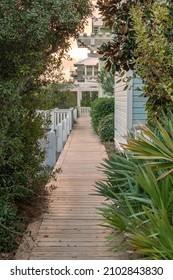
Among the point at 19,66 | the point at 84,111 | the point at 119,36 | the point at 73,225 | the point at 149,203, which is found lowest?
the point at 73,225

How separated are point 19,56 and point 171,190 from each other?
2258 mm

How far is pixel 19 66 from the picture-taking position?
477cm

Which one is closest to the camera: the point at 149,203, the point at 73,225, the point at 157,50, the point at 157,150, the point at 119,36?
the point at 149,203

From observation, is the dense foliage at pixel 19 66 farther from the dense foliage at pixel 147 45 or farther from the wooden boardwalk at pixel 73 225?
the dense foliage at pixel 147 45

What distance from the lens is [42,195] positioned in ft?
21.8

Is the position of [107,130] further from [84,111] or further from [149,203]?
[84,111]

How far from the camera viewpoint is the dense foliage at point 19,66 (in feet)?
14.9

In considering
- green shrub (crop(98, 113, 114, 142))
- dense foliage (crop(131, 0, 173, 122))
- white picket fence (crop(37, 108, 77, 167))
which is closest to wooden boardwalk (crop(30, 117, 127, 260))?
white picket fence (crop(37, 108, 77, 167))

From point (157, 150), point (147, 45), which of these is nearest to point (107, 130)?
point (147, 45)

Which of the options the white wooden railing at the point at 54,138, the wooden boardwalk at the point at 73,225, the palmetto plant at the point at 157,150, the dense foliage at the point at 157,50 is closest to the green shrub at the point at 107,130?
the white wooden railing at the point at 54,138

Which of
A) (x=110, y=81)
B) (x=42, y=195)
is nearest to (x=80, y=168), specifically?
(x=42, y=195)

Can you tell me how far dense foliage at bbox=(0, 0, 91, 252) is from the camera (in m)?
4.55

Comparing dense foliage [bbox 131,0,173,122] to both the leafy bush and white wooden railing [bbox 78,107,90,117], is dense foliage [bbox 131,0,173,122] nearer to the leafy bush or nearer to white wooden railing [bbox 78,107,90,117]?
the leafy bush
